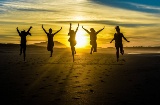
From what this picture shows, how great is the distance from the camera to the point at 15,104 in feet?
26.2

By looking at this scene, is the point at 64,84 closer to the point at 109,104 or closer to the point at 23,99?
the point at 23,99

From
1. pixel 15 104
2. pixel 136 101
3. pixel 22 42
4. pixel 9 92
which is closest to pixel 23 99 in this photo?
pixel 15 104

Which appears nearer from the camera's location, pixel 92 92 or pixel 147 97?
pixel 147 97

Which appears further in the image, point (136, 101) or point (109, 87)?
point (109, 87)

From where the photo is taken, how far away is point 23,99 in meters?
8.59

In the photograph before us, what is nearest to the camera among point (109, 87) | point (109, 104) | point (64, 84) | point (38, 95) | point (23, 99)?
point (109, 104)

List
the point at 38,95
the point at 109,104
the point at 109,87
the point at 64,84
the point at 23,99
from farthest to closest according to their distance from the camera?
1. the point at 64,84
2. the point at 109,87
3. the point at 38,95
4. the point at 23,99
5. the point at 109,104

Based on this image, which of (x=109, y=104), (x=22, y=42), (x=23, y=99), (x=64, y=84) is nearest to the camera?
(x=109, y=104)

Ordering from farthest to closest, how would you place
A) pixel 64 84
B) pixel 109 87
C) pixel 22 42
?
1. pixel 22 42
2. pixel 64 84
3. pixel 109 87

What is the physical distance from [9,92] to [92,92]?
2680mm

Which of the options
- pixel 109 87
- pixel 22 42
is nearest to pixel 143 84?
pixel 109 87

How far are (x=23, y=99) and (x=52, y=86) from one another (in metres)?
2.36

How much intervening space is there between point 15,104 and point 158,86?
531cm

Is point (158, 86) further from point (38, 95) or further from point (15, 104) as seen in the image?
point (15, 104)
